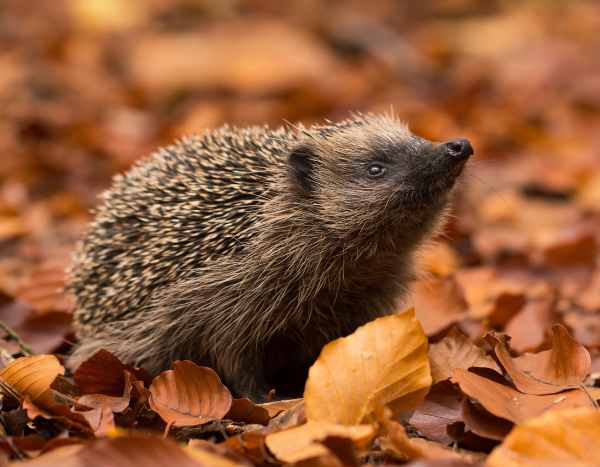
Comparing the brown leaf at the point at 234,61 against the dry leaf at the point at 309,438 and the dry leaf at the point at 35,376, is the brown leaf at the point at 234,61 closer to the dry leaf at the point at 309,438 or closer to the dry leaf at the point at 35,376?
the dry leaf at the point at 35,376

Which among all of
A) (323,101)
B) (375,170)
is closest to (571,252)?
(375,170)

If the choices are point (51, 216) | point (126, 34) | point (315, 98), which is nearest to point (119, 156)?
point (51, 216)

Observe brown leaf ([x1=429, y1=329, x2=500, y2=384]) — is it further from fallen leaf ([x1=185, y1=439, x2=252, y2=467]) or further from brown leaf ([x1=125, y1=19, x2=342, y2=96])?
brown leaf ([x1=125, y1=19, x2=342, y2=96])

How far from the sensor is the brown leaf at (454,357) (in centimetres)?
450

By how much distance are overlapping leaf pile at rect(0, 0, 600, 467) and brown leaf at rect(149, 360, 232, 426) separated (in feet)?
0.03

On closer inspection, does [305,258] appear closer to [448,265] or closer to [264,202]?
[264,202]

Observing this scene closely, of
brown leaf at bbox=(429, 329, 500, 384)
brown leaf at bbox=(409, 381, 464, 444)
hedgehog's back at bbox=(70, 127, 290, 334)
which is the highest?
hedgehog's back at bbox=(70, 127, 290, 334)

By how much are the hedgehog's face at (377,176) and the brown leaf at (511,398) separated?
3.92 feet

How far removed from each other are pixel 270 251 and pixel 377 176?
0.73 metres

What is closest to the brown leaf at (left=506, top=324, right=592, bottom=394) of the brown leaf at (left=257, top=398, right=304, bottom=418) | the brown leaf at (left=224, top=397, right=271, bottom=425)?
the brown leaf at (left=257, top=398, right=304, bottom=418)

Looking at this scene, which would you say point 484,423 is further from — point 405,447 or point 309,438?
point 309,438

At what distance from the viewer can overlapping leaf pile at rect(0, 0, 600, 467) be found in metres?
3.86

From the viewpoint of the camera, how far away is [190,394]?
431cm

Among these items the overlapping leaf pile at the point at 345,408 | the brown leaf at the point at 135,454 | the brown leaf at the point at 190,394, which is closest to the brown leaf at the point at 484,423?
the overlapping leaf pile at the point at 345,408
